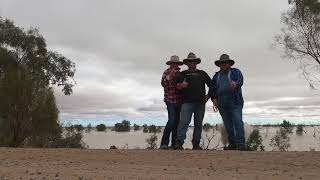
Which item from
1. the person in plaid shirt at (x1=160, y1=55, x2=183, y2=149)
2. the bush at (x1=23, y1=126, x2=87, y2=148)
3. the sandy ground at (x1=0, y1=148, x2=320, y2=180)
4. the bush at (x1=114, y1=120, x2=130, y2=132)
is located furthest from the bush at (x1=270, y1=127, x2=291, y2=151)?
the sandy ground at (x1=0, y1=148, x2=320, y2=180)

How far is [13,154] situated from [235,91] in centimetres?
429

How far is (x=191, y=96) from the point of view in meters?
10.9

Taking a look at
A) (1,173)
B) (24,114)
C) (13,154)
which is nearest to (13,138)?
(24,114)

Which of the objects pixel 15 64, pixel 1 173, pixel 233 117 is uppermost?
pixel 15 64

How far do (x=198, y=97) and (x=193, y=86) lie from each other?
0.77 ft

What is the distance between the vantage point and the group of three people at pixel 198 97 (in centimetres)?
1084

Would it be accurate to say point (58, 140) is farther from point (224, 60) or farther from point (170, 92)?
point (224, 60)

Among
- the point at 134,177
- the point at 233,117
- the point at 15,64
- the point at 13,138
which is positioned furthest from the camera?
the point at 15,64

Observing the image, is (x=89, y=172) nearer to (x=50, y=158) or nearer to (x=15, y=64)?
(x=50, y=158)

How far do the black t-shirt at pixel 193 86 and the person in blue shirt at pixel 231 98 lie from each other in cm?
31

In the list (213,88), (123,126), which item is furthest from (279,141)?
Answer: (123,126)

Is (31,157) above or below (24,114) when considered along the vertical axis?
below

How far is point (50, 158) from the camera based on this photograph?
375 inches

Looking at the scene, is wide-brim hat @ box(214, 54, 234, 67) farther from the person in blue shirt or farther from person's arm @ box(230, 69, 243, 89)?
person's arm @ box(230, 69, 243, 89)
